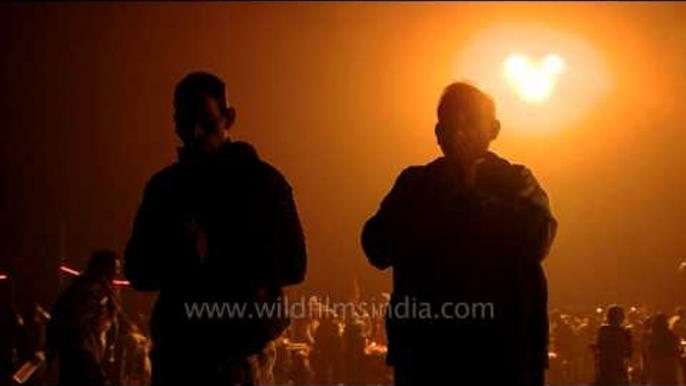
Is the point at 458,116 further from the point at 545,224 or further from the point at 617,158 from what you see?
the point at 617,158

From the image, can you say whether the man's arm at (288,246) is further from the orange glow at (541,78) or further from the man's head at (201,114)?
the orange glow at (541,78)

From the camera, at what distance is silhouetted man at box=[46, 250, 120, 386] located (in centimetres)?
695

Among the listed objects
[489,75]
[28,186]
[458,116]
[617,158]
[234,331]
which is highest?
[28,186]

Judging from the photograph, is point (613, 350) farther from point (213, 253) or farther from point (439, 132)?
point (213, 253)

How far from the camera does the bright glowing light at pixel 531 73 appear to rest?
12.7m

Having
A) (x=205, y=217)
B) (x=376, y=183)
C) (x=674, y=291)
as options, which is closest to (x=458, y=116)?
(x=205, y=217)

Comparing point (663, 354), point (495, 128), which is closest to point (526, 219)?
point (495, 128)

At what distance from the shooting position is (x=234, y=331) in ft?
10.2

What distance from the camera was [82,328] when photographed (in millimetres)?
6992

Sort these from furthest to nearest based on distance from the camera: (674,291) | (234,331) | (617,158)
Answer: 1. (617,158)
2. (674,291)
3. (234,331)

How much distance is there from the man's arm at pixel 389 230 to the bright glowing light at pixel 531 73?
9568mm

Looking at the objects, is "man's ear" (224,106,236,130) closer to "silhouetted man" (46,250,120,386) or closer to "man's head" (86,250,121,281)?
"silhouetted man" (46,250,120,386)

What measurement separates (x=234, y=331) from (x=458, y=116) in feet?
3.26

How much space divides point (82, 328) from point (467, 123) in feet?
14.5
